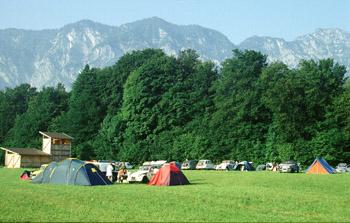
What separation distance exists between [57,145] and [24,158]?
5.95 metres

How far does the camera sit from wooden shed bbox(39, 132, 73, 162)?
2982 inches

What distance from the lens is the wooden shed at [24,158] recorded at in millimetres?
71919

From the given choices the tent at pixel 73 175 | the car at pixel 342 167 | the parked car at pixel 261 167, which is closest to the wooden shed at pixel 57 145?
the parked car at pixel 261 167

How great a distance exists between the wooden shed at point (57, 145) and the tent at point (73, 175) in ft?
158

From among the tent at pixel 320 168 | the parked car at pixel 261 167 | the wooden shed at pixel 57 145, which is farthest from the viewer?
the wooden shed at pixel 57 145

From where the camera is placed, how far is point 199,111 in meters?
78.6

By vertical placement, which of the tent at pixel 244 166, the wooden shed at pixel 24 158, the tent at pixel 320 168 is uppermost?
the tent at pixel 320 168

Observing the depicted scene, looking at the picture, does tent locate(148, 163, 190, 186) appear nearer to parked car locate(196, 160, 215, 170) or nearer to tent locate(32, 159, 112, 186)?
tent locate(32, 159, 112, 186)

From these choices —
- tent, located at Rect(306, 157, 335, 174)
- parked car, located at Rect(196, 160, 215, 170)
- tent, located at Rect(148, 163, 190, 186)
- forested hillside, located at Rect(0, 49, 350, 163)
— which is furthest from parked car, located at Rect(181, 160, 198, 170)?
tent, located at Rect(148, 163, 190, 186)

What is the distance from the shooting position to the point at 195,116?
7812cm

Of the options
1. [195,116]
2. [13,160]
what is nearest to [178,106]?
[195,116]

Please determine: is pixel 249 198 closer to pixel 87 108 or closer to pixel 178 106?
pixel 178 106

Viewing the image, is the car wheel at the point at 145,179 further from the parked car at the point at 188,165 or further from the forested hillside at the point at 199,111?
the forested hillside at the point at 199,111

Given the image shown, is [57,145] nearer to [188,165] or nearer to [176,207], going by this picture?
[188,165]
